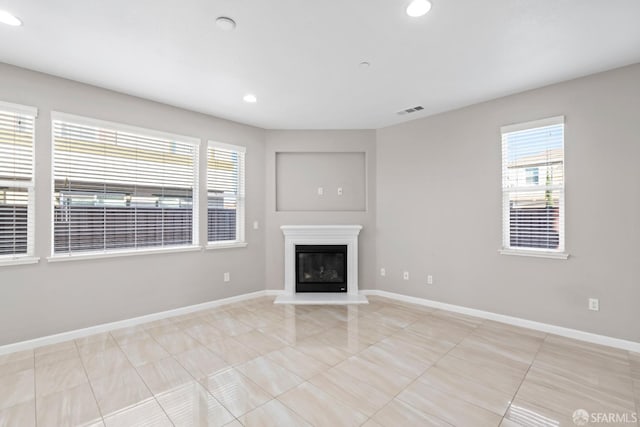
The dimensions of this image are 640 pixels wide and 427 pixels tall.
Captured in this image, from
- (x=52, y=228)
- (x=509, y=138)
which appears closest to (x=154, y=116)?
(x=52, y=228)

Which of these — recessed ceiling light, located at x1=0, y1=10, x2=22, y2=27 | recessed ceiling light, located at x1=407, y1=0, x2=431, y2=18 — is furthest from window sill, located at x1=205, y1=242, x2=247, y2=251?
recessed ceiling light, located at x1=407, y1=0, x2=431, y2=18

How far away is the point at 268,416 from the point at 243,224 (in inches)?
121

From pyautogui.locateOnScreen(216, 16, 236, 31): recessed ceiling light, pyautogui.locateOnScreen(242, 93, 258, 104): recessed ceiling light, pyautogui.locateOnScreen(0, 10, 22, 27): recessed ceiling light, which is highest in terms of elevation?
pyautogui.locateOnScreen(0, 10, 22, 27): recessed ceiling light

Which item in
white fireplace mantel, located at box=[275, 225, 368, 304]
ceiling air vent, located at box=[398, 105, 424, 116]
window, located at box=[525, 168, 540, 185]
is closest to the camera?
window, located at box=[525, 168, 540, 185]

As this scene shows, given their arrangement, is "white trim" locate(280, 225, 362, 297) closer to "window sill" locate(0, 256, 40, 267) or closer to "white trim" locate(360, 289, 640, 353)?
"white trim" locate(360, 289, 640, 353)

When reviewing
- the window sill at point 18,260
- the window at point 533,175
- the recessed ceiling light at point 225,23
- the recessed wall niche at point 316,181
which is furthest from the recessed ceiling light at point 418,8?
the window sill at point 18,260

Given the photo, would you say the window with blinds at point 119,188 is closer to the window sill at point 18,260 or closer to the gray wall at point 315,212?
the window sill at point 18,260

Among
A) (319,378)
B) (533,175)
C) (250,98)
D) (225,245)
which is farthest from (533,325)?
(250,98)

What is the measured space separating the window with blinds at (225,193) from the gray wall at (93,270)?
0.51 feet

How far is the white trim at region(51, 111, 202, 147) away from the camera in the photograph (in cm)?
300

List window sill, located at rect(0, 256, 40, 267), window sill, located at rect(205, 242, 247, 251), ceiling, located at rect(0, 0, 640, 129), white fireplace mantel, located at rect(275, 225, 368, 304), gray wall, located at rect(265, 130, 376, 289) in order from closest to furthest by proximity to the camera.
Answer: ceiling, located at rect(0, 0, 640, 129) → window sill, located at rect(0, 256, 40, 267) → window sill, located at rect(205, 242, 247, 251) → white fireplace mantel, located at rect(275, 225, 368, 304) → gray wall, located at rect(265, 130, 376, 289)

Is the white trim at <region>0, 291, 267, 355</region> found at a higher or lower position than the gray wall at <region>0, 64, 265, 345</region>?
lower

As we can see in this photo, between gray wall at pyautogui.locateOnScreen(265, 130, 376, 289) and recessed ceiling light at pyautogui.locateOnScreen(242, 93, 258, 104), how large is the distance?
1.17m

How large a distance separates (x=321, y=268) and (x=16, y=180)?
3.83 m
